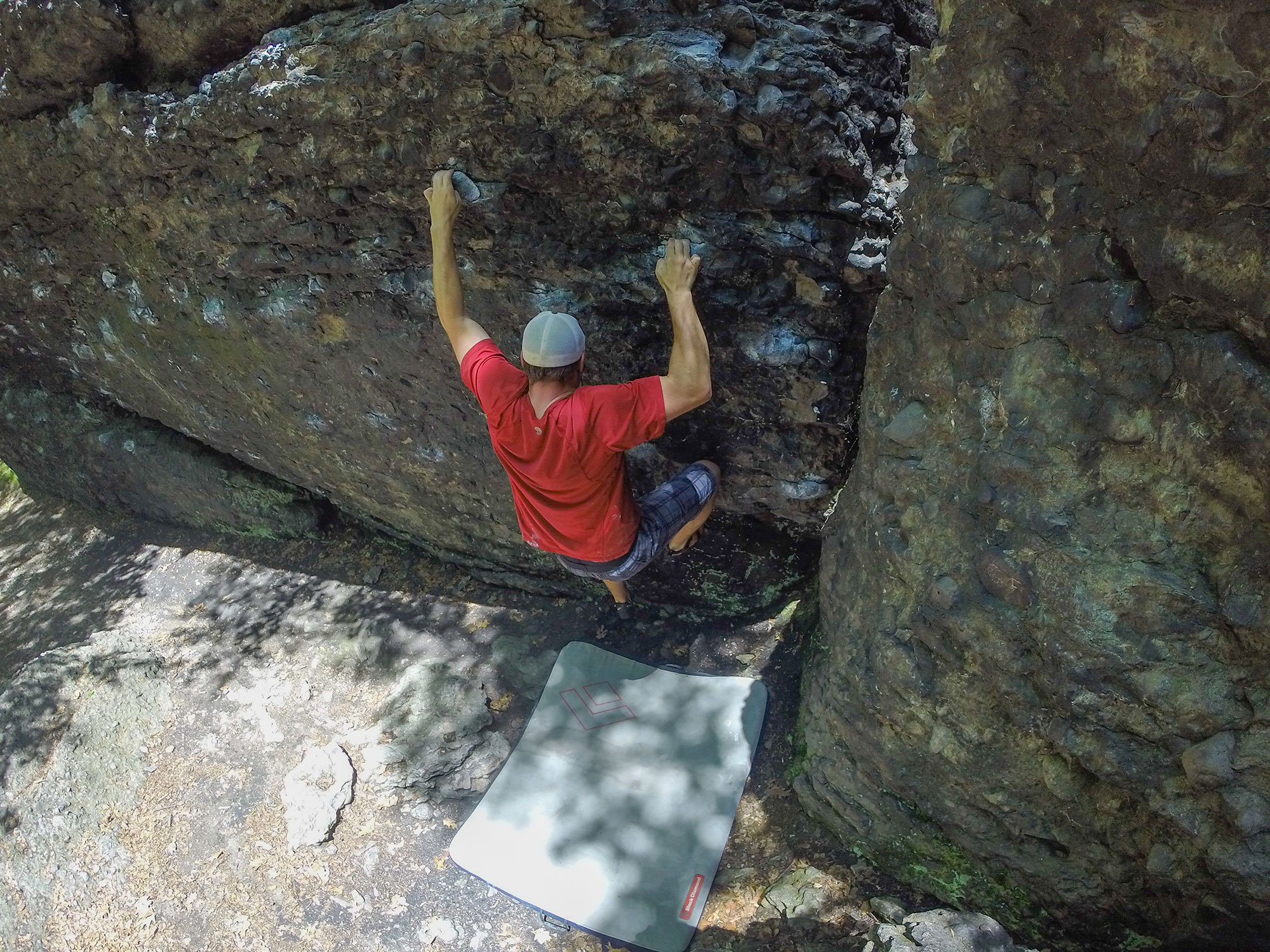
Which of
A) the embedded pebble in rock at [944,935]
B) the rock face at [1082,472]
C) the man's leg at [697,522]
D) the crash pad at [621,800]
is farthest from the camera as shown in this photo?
the man's leg at [697,522]

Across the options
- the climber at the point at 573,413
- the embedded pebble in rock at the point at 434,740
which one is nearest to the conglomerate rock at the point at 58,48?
the climber at the point at 573,413

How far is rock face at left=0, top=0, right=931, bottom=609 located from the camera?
280cm

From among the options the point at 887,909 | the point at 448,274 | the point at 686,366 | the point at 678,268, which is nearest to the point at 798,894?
the point at 887,909

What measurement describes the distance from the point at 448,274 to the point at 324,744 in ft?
7.56

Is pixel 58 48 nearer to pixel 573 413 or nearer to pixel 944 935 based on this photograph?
pixel 573 413

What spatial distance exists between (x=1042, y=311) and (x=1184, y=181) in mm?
410

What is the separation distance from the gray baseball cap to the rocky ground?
1.49 meters

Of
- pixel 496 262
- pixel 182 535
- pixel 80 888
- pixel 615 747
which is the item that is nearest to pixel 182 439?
pixel 182 535

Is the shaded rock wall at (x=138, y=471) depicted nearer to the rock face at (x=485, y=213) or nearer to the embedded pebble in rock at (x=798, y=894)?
the rock face at (x=485, y=213)

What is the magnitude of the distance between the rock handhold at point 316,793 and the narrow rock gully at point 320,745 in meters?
0.05

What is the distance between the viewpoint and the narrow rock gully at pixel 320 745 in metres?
3.31

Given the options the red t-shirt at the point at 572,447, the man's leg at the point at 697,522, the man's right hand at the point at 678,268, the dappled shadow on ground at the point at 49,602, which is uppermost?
the man's right hand at the point at 678,268

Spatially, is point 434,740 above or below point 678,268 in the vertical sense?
below

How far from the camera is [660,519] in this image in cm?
330
